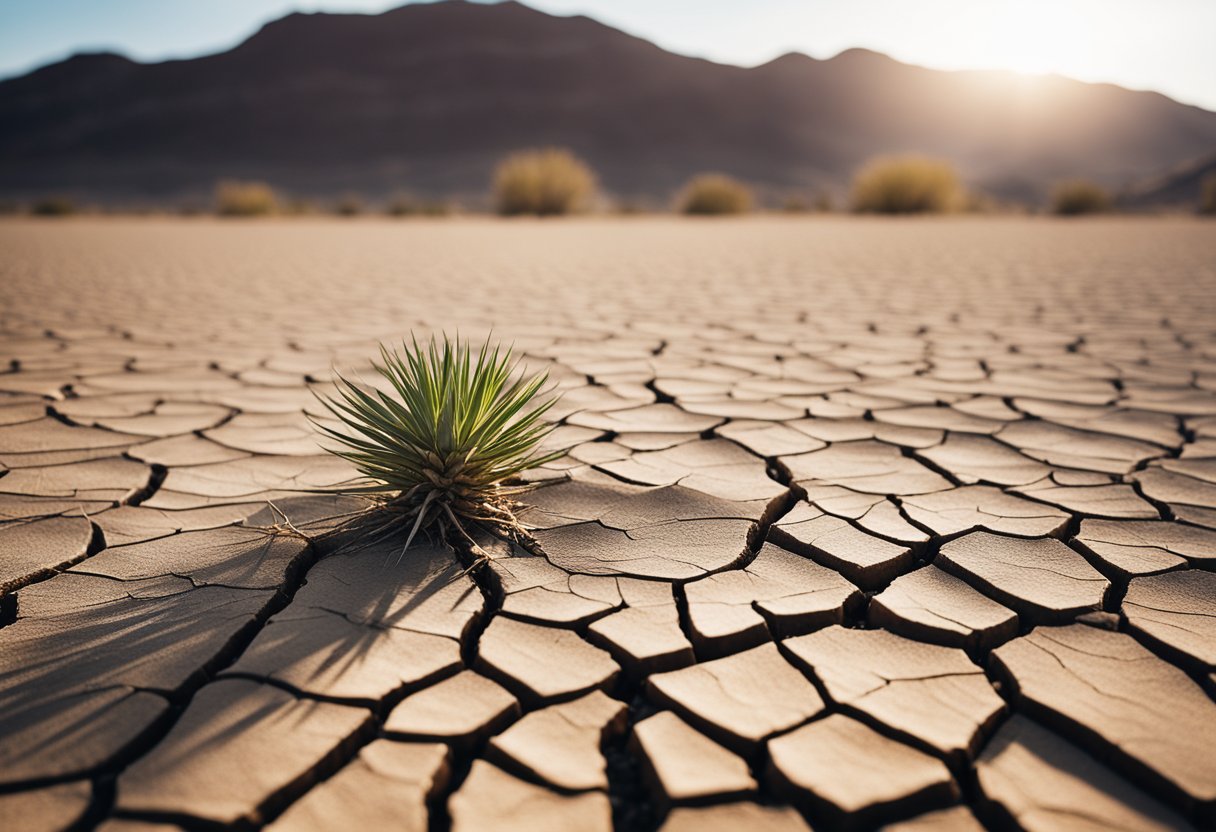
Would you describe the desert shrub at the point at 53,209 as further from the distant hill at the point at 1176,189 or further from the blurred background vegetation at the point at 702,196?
the distant hill at the point at 1176,189

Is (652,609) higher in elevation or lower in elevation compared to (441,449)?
lower

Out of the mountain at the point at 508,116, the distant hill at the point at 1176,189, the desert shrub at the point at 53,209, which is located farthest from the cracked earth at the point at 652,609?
the mountain at the point at 508,116

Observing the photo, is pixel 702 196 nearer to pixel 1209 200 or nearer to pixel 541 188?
pixel 541 188

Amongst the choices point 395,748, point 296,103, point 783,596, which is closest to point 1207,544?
point 783,596

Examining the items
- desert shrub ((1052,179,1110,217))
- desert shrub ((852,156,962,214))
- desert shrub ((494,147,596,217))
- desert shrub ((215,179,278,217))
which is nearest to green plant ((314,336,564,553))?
desert shrub ((494,147,596,217))

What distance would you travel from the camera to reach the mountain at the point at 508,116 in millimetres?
40594

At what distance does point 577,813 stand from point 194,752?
1.57ft

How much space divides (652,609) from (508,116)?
48795 mm

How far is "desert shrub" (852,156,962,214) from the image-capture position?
14664 mm

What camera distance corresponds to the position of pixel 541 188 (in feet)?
47.2

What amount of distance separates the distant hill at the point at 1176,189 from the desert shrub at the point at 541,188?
70.4 ft

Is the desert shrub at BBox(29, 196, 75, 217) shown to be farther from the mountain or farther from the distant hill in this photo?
the distant hill

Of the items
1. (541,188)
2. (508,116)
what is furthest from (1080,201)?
(508,116)

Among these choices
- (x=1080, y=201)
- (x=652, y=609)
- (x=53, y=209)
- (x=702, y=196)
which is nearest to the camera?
(x=652, y=609)
